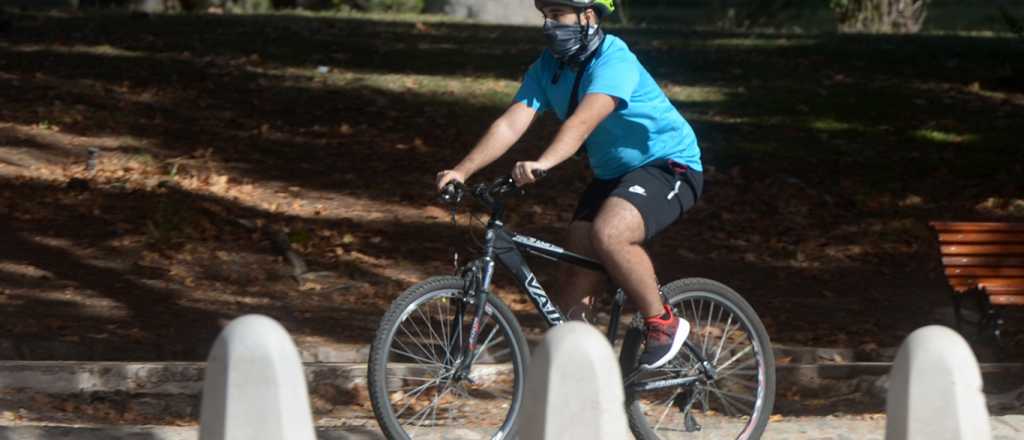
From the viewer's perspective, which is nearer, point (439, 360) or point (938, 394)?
point (938, 394)

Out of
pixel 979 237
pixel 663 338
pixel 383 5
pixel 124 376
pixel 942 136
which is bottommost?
pixel 124 376

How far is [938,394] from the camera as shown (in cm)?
405

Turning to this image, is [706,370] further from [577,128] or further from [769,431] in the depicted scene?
[577,128]

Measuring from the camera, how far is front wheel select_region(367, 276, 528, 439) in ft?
17.1

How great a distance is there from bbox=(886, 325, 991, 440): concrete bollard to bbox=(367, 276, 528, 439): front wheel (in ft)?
5.48

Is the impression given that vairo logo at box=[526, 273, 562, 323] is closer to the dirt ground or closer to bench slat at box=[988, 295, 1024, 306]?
the dirt ground

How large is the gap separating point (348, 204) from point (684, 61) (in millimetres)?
6058

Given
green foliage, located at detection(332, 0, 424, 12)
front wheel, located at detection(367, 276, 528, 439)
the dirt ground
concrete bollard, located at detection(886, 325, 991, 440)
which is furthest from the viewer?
green foliage, located at detection(332, 0, 424, 12)

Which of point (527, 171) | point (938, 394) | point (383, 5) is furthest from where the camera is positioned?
point (383, 5)

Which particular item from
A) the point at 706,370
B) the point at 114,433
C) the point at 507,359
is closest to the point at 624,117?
the point at 706,370

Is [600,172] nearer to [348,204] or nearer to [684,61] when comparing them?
[348,204]

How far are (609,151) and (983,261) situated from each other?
9.67ft

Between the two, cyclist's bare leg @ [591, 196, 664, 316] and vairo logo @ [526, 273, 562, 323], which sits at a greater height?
cyclist's bare leg @ [591, 196, 664, 316]

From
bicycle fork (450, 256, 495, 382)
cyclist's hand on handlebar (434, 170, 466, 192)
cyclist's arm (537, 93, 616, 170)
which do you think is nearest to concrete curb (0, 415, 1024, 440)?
bicycle fork (450, 256, 495, 382)
